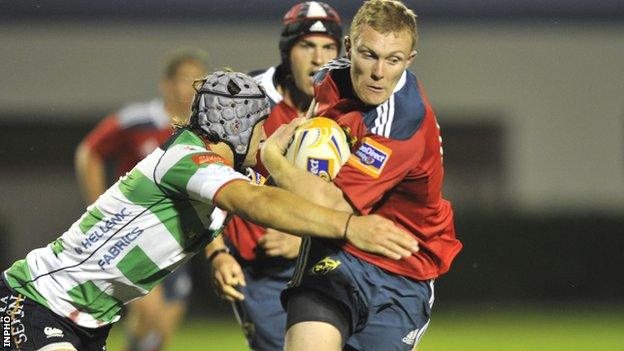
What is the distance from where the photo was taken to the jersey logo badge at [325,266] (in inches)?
207

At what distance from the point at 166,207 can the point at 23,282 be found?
0.77m

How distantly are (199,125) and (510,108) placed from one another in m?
13.6

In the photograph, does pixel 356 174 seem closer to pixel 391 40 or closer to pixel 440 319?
pixel 391 40

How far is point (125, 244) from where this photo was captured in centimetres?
503

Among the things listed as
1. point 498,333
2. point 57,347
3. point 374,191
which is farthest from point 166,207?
point 498,333

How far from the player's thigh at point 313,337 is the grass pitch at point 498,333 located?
6.14 metres

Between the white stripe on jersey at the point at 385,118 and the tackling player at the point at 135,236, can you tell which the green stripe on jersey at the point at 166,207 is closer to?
the tackling player at the point at 135,236

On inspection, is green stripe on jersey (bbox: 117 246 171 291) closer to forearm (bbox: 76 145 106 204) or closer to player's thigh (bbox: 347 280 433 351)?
player's thigh (bbox: 347 280 433 351)

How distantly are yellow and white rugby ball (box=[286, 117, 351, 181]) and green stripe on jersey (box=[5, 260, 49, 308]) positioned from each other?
1292 mm

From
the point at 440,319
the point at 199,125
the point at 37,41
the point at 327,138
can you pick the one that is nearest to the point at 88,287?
the point at 199,125

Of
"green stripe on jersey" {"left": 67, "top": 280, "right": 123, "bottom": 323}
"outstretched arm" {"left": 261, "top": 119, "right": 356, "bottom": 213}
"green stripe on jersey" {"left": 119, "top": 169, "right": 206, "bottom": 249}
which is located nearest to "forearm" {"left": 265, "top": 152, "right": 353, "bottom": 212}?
"outstretched arm" {"left": 261, "top": 119, "right": 356, "bottom": 213}

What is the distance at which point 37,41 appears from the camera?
55.5ft

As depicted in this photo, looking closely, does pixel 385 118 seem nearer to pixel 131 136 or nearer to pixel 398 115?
pixel 398 115

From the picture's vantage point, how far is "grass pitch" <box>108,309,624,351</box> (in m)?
11.8
